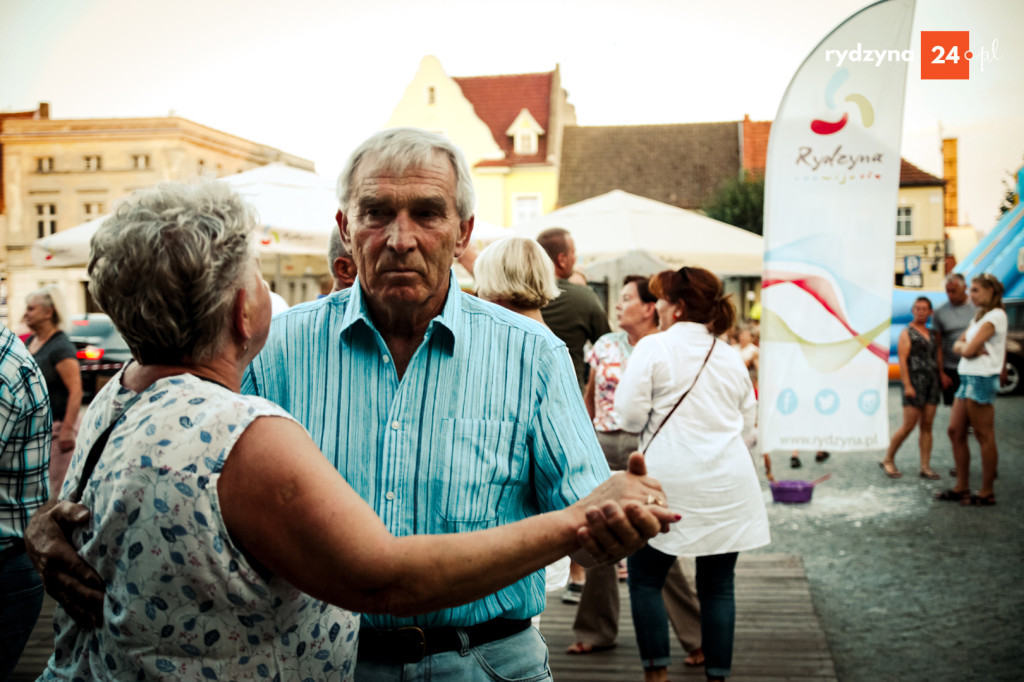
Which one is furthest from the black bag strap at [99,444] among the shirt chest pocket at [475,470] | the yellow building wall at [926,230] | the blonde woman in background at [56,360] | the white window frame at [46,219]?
the yellow building wall at [926,230]

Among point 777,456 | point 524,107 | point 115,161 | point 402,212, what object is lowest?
point 777,456

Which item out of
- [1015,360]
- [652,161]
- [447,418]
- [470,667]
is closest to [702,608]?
[470,667]

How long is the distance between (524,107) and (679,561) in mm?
32213

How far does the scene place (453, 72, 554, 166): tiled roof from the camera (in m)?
34.2

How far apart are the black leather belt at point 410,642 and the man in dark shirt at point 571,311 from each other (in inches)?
131

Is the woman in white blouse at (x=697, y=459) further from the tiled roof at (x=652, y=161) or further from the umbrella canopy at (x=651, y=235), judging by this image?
the tiled roof at (x=652, y=161)

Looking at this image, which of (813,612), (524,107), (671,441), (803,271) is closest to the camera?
(671,441)

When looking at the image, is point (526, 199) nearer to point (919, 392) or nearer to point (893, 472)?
point (919, 392)

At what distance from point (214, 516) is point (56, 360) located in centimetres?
555

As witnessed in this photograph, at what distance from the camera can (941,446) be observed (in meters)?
11.4

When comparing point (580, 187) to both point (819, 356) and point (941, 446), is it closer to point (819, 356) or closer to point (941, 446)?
point (941, 446)

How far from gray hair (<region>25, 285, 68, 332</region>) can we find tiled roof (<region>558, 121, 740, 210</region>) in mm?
29160

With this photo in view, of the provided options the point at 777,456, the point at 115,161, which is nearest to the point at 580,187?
the point at 115,161

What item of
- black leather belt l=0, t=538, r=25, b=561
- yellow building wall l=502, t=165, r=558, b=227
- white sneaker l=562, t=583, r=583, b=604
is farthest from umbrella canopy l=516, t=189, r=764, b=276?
yellow building wall l=502, t=165, r=558, b=227
